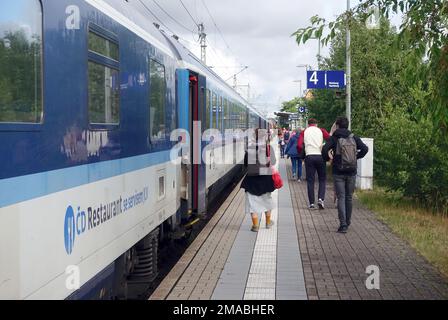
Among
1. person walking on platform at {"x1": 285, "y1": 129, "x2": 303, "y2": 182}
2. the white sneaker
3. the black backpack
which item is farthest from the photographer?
person walking on platform at {"x1": 285, "y1": 129, "x2": 303, "y2": 182}

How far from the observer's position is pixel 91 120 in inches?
195

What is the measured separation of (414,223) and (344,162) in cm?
241

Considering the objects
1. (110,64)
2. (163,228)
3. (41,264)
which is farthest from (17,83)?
(163,228)

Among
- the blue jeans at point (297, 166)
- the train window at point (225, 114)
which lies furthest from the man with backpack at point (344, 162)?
the blue jeans at point (297, 166)

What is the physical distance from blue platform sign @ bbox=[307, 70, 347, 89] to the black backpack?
7287 millimetres

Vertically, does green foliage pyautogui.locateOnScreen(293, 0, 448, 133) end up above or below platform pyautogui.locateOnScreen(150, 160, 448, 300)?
above

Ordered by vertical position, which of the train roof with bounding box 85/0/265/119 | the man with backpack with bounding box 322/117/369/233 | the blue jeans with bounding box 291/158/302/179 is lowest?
the blue jeans with bounding box 291/158/302/179

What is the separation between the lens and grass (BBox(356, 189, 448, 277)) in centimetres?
909

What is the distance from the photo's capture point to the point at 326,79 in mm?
17875

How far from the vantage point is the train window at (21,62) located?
3512mm

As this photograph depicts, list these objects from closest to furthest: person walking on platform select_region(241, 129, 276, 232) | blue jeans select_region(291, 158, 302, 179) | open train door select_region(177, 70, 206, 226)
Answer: open train door select_region(177, 70, 206, 226) → person walking on platform select_region(241, 129, 276, 232) → blue jeans select_region(291, 158, 302, 179)

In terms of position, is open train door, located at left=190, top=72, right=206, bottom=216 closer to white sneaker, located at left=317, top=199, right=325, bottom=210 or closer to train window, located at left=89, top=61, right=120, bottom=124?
white sneaker, located at left=317, top=199, right=325, bottom=210

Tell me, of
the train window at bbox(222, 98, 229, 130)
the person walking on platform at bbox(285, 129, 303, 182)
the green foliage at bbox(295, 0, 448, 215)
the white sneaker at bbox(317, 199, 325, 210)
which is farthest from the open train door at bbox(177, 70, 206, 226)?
the person walking on platform at bbox(285, 129, 303, 182)

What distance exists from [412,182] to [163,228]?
6.99 m
